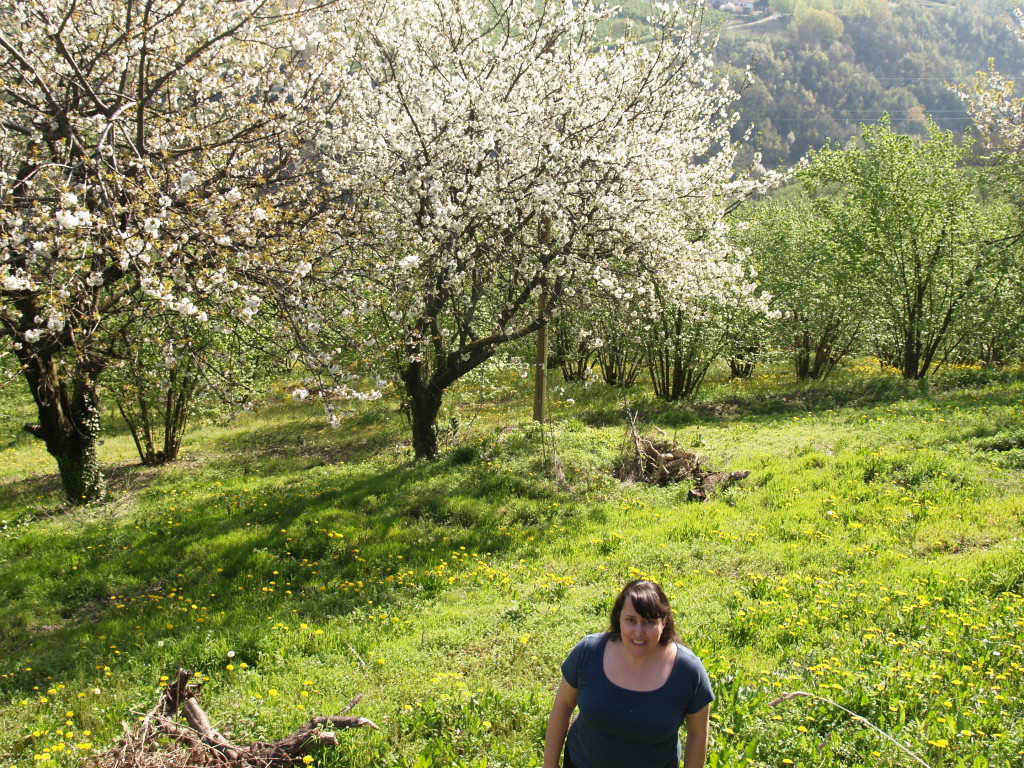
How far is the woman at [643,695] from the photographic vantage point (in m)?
3.21

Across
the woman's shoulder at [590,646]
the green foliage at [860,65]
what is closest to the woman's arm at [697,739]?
the woman's shoulder at [590,646]

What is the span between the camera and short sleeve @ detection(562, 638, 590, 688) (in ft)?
11.2

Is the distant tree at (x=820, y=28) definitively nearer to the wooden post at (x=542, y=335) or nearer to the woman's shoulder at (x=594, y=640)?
the wooden post at (x=542, y=335)

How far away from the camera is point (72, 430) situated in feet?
39.4

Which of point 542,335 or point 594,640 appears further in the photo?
point 542,335

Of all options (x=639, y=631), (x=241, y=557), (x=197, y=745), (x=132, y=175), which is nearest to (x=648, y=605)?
(x=639, y=631)

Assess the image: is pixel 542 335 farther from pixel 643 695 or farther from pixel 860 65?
pixel 860 65

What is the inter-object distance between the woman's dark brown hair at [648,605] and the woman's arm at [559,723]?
366 mm

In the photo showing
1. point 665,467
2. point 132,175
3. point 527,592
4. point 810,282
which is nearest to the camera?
point 527,592

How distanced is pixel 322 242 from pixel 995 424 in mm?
11731

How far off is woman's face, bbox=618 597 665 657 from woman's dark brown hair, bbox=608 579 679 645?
0.02 meters

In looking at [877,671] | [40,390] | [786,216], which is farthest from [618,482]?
[786,216]

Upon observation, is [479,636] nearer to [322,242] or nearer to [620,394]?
[322,242]

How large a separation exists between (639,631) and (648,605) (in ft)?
0.42
